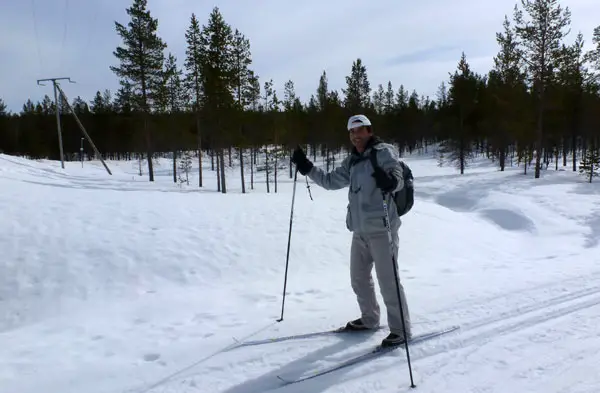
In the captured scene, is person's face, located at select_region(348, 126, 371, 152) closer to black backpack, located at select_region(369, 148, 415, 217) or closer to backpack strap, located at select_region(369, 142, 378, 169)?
backpack strap, located at select_region(369, 142, 378, 169)

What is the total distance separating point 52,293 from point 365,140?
5.06 m

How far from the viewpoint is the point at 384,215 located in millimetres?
3945

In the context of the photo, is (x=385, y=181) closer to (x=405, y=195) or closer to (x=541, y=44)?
(x=405, y=195)

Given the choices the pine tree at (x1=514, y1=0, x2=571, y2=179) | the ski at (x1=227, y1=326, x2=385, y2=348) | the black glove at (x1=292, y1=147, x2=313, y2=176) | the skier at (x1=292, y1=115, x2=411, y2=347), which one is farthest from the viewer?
the pine tree at (x1=514, y1=0, x2=571, y2=179)

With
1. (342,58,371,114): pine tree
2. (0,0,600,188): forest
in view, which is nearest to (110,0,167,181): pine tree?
(0,0,600,188): forest

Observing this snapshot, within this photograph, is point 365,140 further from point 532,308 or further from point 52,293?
point 52,293

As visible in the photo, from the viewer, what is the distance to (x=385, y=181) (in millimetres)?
3729

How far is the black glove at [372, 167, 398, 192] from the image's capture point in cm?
372

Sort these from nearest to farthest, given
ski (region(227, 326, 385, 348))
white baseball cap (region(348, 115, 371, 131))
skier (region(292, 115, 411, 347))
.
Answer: skier (region(292, 115, 411, 347)), white baseball cap (region(348, 115, 371, 131)), ski (region(227, 326, 385, 348))

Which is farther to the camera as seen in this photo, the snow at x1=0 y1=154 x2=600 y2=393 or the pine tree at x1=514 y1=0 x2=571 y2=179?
the pine tree at x1=514 y1=0 x2=571 y2=179

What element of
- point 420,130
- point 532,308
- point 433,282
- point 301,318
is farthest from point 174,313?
point 420,130

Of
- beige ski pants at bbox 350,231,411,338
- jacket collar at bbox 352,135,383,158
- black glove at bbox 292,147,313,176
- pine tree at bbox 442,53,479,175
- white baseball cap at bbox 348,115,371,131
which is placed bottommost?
beige ski pants at bbox 350,231,411,338

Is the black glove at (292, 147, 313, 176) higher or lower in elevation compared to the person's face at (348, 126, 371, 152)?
lower

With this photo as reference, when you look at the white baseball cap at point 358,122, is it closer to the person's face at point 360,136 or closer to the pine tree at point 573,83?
the person's face at point 360,136
